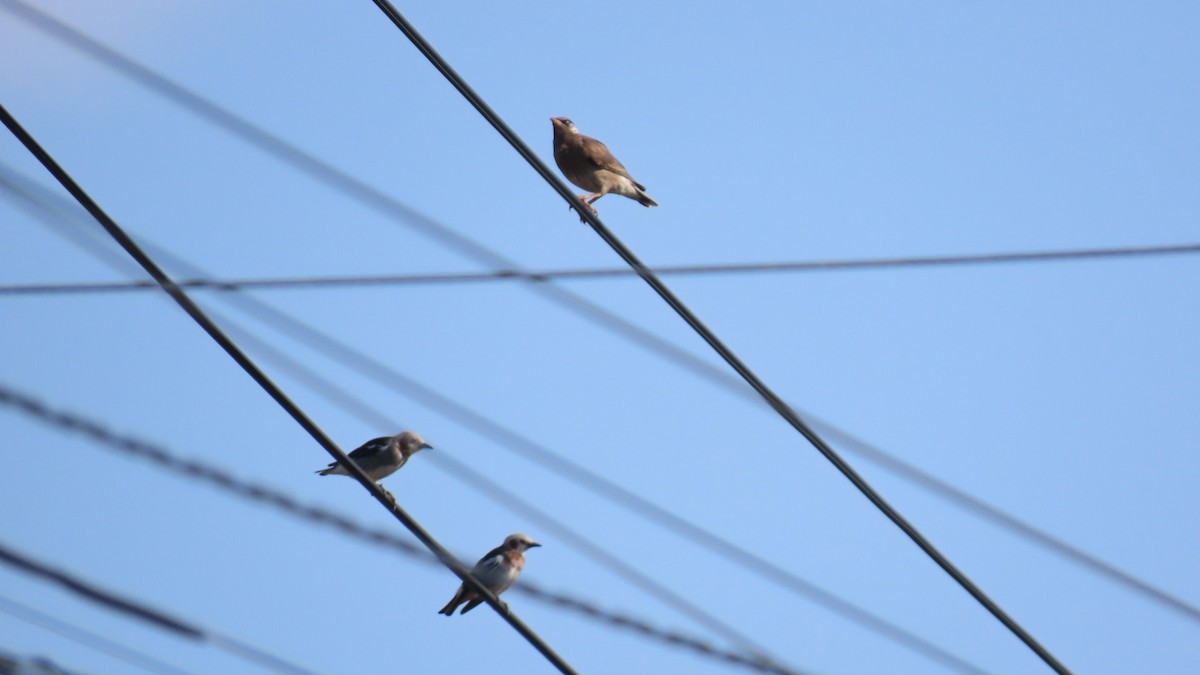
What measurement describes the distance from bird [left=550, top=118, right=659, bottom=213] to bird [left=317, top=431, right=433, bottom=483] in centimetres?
232

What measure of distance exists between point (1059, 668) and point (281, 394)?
3.32 m

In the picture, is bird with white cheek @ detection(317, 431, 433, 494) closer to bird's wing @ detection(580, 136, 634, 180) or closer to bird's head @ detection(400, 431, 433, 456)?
bird's head @ detection(400, 431, 433, 456)

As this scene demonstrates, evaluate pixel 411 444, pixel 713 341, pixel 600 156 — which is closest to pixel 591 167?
pixel 600 156

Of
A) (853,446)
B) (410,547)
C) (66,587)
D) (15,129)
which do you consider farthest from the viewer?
(853,446)

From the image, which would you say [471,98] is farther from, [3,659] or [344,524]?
[3,659]

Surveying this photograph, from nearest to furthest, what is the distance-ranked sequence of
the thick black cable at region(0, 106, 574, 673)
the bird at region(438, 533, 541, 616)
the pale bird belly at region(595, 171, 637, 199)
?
the thick black cable at region(0, 106, 574, 673), the bird at region(438, 533, 541, 616), the pale bird belly at region(595, 171, 637, 199)

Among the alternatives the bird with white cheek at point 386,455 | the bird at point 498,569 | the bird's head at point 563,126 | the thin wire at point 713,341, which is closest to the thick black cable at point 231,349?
the thin wire at point 713,341

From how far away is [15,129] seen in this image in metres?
4.45

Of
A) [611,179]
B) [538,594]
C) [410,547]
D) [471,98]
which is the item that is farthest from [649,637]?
[611,179]

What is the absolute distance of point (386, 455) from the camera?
11.4 meters

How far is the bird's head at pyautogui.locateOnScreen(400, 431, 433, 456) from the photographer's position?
11.5 meters

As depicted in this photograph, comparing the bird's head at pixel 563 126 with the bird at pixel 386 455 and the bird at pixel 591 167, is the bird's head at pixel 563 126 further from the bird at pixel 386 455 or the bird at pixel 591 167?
the bird at pixel 386 455

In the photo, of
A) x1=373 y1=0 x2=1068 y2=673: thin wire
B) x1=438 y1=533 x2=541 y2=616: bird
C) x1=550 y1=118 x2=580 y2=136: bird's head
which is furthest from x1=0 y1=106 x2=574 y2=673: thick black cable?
x1=550 y1=118 x2=580 y2=136: bird's head

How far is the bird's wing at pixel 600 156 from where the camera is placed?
12.1 m
